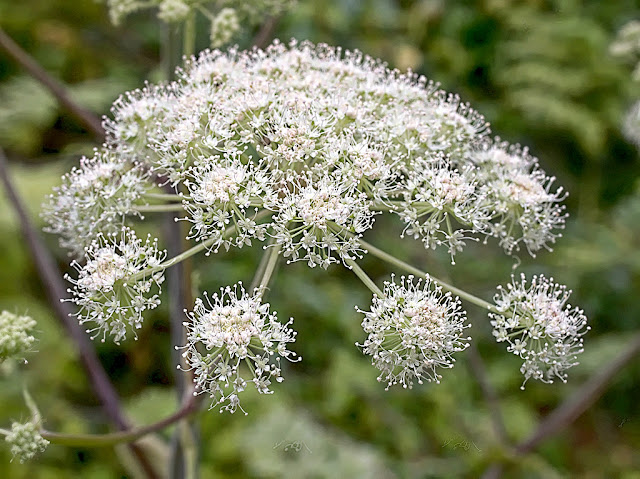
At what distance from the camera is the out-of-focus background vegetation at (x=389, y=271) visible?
328 cm

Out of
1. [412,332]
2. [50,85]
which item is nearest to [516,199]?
[412,332]

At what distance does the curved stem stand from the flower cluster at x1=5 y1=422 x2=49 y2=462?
36 millimetres

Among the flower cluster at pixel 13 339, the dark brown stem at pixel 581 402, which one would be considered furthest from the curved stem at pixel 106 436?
the dark brown stem at pixel 581 402

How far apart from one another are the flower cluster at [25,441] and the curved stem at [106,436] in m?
0.04

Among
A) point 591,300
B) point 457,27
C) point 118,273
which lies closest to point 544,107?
point 457,27

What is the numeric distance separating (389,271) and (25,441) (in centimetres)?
299

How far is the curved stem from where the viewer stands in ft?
4.58

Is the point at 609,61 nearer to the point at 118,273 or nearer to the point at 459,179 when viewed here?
the point at 459,179

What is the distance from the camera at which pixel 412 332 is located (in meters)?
1.31

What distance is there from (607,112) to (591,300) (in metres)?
1.51

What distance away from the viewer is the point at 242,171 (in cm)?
138

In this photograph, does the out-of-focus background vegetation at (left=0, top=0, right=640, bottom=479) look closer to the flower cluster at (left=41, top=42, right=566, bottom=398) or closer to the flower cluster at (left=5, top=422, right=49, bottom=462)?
the flower cluster at (left=41, top=42, right=566, bottom=398)

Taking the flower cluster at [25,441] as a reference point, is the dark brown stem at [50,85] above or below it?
above

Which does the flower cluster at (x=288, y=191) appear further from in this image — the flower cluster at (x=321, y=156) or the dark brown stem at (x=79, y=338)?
the dark brown stem at (x=79, y=338)
